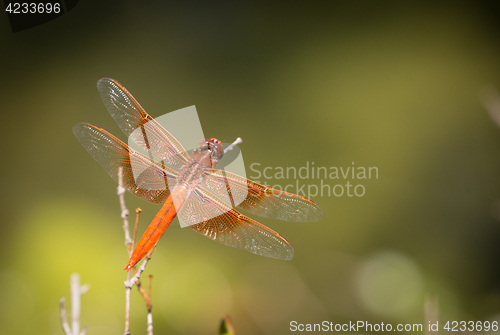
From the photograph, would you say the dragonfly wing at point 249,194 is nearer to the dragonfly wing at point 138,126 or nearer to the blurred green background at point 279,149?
the dragonfly wing at point 138,126

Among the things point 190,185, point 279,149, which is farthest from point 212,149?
point 279,149

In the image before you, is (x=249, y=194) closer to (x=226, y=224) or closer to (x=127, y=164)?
(x=226, y=224)

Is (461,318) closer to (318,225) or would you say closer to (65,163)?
(318,225)

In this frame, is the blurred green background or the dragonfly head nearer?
the dragonfly head

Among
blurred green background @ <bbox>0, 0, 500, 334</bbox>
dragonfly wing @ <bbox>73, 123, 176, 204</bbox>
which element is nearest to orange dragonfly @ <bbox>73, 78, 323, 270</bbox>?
dragonfly wing @ <bbox>73, 123, 176, 204</bbox>

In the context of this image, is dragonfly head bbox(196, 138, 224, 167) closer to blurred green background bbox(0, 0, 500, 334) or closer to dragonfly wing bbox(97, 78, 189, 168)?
dragonfly wing bbox(97, 78, 189, 168)

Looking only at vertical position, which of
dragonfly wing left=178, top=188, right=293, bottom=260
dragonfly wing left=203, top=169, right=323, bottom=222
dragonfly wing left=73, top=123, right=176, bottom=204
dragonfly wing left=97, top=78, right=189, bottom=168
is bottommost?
dragonfly wing left=178, top=188, right=293, bottom=260

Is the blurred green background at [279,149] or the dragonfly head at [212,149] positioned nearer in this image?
the dragonfly head at [212,149]

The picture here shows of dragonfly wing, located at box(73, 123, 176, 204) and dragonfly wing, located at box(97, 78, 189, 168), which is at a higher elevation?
dragonfly wing, located at box(97, 78, 189, 168)

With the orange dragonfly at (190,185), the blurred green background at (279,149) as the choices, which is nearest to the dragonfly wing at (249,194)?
the orange dragonfly at (190,185)
